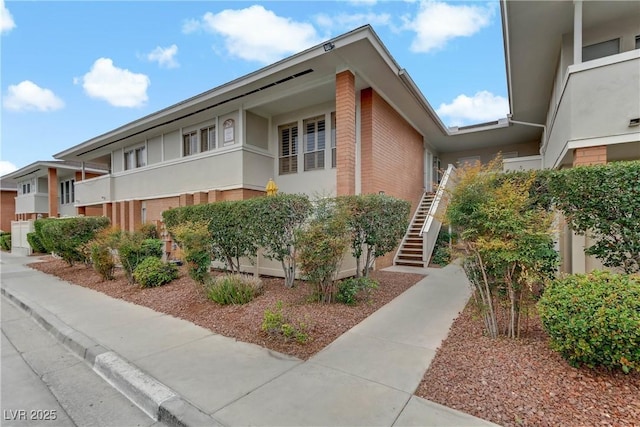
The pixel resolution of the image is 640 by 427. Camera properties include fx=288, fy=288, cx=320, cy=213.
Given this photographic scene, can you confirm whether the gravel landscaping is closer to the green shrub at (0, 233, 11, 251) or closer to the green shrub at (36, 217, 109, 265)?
the green shrub at (36, 217, 109, 265)

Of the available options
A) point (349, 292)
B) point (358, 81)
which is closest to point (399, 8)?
point (358, 81)

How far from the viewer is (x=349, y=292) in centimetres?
563

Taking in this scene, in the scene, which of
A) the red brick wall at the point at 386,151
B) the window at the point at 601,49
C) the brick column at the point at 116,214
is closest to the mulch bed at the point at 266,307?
the red brick wall at the point at 386,151

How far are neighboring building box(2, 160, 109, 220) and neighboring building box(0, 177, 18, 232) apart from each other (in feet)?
15.8

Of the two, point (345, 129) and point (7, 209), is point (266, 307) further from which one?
point (7, 209)

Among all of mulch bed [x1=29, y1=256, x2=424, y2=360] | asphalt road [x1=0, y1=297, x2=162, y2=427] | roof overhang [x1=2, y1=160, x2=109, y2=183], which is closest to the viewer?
asphalt road [x1=0, y1=297, x2=162, y2=427]

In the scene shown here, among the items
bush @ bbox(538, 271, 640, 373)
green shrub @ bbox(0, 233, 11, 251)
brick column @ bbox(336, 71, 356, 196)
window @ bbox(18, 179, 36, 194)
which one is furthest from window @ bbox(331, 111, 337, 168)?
window @ bbox(18, 179, 36, 194)

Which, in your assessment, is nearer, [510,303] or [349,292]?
[510,303]

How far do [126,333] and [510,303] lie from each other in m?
5.79

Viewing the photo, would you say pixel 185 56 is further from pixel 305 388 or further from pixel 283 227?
pixel 305 388

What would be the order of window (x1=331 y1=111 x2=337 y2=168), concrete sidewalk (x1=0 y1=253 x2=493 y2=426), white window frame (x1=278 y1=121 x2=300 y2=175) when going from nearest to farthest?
concrete sidewalk (x1=0 y1=253 x2=493 y2=426) → window (x1=331 y1=111 x2=337 y2=168) → white window frame (x1=278 y1=121 x2=300 y2=175)

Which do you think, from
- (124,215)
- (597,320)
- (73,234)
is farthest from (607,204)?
(124,215)

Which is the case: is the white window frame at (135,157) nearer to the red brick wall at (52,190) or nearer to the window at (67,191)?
the red brick wall at (52,190)

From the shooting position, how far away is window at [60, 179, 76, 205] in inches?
931
